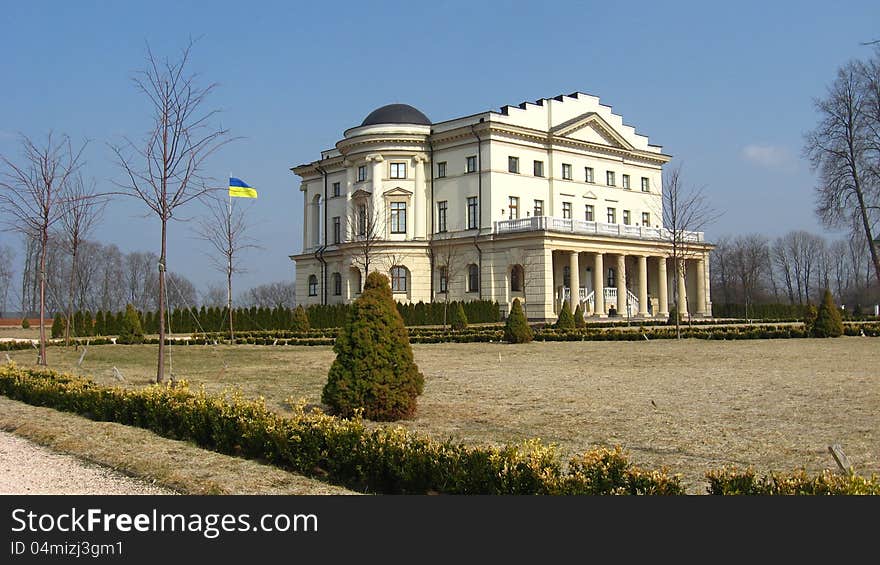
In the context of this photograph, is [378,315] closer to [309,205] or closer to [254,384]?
[254,384]

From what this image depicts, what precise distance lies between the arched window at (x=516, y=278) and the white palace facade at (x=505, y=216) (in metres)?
0.10

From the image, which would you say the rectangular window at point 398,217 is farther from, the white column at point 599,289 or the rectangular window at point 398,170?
the white column at point 599,289

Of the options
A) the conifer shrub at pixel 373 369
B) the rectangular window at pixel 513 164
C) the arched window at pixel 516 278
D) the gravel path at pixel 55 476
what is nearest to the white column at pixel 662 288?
the arched window at pixel 516 278

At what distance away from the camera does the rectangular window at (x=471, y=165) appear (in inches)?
2024

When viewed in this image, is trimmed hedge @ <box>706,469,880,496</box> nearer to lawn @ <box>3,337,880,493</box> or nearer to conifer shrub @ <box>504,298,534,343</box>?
lawn @ <box>3,337,880,493</box>

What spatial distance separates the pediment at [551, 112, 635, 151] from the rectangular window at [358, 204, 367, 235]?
48.4 feet

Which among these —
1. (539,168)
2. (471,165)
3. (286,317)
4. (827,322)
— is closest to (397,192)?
(471,165)

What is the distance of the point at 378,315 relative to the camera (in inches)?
440

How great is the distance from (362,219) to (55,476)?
4167cm

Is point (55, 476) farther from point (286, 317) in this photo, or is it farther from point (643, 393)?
point (286, 317)

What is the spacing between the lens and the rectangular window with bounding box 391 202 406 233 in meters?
53.2

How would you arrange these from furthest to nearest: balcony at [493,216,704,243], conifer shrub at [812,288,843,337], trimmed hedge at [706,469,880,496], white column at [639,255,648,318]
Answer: white column at [639,255,648,318]
balcony at [493,216,704,243]
conifer shrub at [812,288,843,337]
trimmed hedge at [706,469,880,496]

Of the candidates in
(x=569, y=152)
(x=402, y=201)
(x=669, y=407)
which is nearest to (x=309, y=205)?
(x=402, y=201)

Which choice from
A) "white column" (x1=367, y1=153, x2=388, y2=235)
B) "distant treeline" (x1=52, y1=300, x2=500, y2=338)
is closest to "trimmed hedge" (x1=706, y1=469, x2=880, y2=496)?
"distant treeline" (x1=52, y1=300, x2=500, y2=338)
